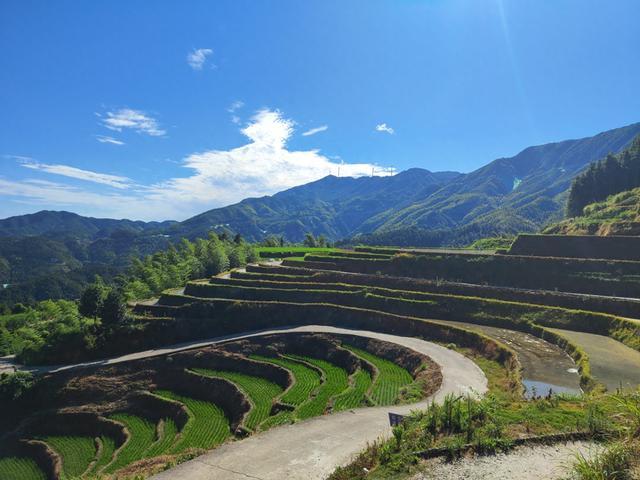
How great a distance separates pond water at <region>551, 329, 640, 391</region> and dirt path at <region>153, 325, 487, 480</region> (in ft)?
39.9

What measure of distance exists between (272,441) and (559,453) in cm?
1078

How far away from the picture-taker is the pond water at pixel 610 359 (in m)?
23.4

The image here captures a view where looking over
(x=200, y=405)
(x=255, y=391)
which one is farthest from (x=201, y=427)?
(x=255, y=391)

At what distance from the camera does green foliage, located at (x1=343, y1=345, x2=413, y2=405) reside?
85.6ft

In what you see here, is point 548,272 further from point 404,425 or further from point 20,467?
point 20,467

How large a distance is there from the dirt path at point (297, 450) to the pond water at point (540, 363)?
8.64m

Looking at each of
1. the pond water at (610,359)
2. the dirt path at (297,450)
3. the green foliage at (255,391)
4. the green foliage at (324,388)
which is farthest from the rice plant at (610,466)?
the green foliage at (255,391)

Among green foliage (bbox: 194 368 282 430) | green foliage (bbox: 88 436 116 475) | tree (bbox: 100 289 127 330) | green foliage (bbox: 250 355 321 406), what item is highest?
tree (bbox: 100 289 127 330)

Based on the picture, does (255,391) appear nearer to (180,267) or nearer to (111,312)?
(111,312)

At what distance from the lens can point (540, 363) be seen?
28.6 metres

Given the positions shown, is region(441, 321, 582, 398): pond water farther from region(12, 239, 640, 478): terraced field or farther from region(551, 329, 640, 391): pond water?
region(551, 329, 640, 391): pond water

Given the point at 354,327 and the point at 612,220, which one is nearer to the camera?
the point at 354,327

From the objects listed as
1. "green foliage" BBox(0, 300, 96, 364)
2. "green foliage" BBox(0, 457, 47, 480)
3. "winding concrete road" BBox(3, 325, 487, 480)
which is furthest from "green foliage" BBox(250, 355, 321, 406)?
"green foliage" BBox(0, 300, 96, 364)

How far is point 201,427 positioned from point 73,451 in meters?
10.4
